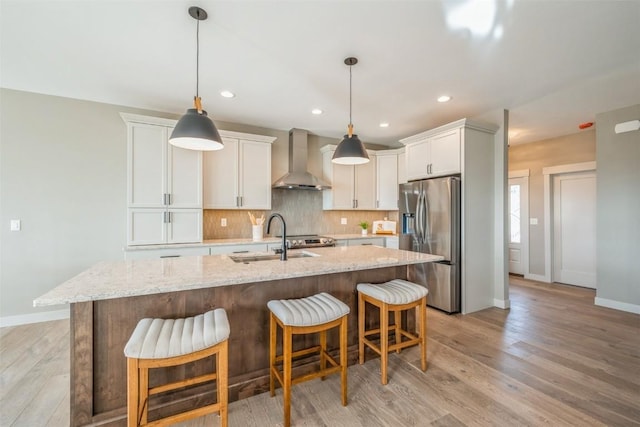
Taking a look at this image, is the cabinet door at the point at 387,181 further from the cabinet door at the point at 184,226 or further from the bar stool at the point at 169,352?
the bar stool at the point at 169,352

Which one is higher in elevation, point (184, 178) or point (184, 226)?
point (184, 178)

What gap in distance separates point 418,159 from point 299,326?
3.19m

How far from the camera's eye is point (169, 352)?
126 centimetres

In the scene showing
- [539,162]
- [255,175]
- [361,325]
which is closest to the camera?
[361,325]

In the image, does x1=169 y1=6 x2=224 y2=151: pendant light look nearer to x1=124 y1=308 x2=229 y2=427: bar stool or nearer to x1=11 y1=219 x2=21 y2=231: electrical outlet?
x1=124 y1=308 x2=229 y2=427: bar stool

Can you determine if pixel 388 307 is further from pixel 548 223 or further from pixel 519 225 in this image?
pixel 519 225

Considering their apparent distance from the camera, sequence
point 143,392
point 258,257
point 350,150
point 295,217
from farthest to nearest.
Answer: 1. point 295,217
2. point 350,150
3. point 258,257
4. point 143,392

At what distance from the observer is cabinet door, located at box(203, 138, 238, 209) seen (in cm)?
377

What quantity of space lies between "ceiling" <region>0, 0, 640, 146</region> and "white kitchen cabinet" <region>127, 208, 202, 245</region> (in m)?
1.38

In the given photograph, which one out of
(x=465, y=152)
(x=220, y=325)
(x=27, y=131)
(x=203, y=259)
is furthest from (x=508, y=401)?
(x=27, y=131)

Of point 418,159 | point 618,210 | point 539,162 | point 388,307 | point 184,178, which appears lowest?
point 388,307

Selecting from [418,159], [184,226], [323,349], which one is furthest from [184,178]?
[418,159]

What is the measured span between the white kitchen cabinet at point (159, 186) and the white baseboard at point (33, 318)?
48.2 inches

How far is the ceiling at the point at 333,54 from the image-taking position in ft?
6.23
